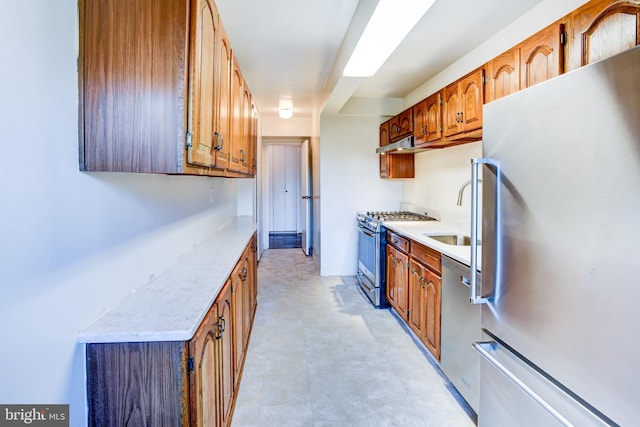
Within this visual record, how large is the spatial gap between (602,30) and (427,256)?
157 centimetres

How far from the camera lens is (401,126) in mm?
3928

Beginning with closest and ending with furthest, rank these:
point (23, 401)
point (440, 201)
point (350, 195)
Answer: point (23, 401), point (440, 201), point (350, 195)

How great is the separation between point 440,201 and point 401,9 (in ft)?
7.18

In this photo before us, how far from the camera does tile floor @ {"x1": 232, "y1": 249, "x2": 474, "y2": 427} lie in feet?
6.56

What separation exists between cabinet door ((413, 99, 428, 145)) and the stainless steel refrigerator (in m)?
1.94

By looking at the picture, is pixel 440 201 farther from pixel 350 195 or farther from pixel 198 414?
pixel 198 414

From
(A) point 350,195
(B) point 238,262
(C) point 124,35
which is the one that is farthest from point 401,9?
(A) point 350,195

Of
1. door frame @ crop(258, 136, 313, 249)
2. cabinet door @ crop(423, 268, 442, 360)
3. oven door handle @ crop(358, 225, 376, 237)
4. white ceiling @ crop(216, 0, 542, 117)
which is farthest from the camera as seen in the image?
door frame @ crop(258, 136, 313, 249)

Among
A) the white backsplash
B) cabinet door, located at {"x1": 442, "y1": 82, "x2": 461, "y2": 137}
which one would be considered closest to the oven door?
the white backsplash

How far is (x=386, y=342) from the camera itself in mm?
2924

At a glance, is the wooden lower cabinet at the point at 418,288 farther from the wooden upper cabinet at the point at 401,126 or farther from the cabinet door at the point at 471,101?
the wooden upper cabinet at the point at 401,126

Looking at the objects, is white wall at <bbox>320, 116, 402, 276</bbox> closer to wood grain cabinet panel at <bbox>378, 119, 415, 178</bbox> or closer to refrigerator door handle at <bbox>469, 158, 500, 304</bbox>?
wood grain cabinet panel at <bbox>378, 119, 415, 178</bbox>

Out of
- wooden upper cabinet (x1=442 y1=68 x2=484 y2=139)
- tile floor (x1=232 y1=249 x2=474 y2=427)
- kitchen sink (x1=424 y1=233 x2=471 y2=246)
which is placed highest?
wooden upper cabinet (x1=442 y1=68 x2=484 y2=139)

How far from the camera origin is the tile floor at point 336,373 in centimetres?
200
